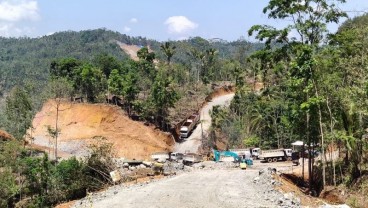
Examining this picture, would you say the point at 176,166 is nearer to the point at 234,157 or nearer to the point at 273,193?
the point at 234,157

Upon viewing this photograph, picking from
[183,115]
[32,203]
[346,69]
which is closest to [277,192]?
[346,69]

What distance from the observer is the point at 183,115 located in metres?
64.9

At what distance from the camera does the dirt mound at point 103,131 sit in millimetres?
53375

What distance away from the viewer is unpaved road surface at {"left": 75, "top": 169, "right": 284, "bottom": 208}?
22.5 m

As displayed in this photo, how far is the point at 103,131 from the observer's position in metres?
56.2

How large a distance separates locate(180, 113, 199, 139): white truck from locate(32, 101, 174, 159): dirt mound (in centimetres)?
241

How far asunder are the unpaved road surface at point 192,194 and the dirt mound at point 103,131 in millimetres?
22823

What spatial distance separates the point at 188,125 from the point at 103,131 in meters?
12.4

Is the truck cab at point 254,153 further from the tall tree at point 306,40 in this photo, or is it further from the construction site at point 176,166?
the tall tree at point 306,40

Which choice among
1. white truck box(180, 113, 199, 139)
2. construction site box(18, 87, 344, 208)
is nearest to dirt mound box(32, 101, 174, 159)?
construction site box(18, 87, 344, 208)

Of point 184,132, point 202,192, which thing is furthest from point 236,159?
point 184,132

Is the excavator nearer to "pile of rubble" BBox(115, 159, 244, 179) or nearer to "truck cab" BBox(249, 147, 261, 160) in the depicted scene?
"pile of rubble" BBox(115, 159, 244, 179)

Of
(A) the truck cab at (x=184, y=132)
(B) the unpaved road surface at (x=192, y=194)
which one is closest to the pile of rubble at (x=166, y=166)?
(B) the unpaved road surface at (x=192, y=194)

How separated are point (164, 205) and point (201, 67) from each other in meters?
67.6
